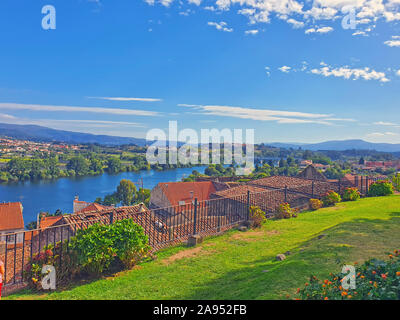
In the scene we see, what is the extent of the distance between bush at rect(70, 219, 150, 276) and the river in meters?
56.3

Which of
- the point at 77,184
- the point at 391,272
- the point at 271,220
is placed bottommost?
the point at 77,184

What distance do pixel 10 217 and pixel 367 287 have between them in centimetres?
3046

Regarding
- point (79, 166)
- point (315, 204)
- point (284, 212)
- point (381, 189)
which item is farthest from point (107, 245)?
point (79, 166)

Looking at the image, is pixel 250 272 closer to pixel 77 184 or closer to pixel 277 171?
pixel 277 171

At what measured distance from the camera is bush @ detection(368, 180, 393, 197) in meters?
14.5

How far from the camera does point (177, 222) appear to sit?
808 cm

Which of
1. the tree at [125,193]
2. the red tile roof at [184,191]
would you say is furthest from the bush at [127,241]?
the tree at [125,193]

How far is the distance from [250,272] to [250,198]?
508 cm

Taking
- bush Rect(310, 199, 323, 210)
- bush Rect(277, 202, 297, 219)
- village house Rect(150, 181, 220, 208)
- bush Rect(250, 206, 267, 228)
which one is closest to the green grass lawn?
bush Rect(250, 206, 267, 228)

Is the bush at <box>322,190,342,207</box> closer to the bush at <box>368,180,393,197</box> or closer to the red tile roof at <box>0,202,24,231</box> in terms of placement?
the bush at <box>368,180,393,197</box>

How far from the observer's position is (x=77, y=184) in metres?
88.1
